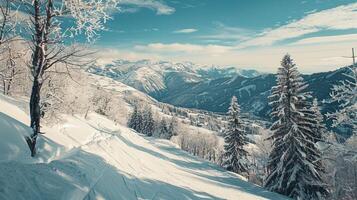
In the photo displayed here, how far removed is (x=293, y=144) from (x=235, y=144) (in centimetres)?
2104

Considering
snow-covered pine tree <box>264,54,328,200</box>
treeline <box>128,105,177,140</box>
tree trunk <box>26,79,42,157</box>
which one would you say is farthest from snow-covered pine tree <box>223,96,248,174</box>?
treeline <box>128,105,177,140</box>

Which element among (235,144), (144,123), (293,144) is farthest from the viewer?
(144,123)

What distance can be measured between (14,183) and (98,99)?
101525 millimetres

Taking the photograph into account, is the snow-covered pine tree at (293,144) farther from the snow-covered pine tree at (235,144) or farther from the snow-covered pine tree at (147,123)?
the snow-covered pine tree at (147,123)

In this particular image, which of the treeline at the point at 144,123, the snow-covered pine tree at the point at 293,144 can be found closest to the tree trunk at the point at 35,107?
the snow-covered pine tree at the point at 293,144

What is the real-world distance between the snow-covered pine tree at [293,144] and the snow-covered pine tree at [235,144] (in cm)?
1759

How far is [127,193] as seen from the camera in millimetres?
14133

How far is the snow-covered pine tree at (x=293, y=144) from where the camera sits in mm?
30703

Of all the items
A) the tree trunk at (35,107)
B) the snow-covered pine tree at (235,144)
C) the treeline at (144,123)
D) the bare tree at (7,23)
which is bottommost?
the treeline at (144,123)

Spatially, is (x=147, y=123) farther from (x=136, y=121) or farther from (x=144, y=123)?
(x=136, y=121)

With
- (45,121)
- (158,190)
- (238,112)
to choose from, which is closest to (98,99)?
(238,112)

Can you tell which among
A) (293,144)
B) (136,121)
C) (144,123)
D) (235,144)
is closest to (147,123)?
(144,123)

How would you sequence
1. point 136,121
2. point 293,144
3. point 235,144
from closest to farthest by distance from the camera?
point 293,144 < point 235,144 < point 136,121

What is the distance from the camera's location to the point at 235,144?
2064 inches
